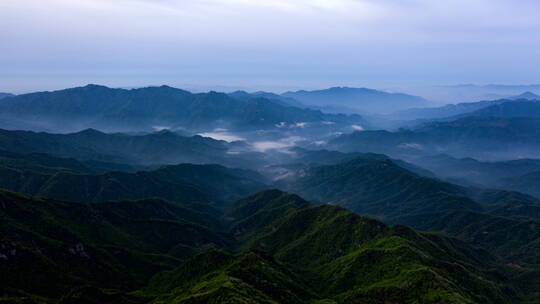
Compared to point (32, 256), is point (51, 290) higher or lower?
lower

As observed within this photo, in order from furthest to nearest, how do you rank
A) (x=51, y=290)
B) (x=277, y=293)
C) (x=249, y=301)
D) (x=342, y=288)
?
(x=342, y=288) → (x=51, y=290) → (x=277, y=293) → (x=249, y=301)

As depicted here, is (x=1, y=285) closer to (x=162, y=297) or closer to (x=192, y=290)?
(x=162, y=297)

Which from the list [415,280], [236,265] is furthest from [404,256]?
[236,265]

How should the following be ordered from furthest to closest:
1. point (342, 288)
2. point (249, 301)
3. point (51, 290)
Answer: point (342, 288), point (51, 290), point (249, 301)

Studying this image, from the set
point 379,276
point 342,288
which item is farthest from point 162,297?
point 379,276

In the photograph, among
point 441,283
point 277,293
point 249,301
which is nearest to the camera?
point 249,301

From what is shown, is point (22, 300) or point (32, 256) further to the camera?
point (32, 256)

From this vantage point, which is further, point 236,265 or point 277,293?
point 236,265

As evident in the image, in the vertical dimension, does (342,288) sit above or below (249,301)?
below

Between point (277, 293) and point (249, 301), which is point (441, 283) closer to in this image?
point (277, 293)
